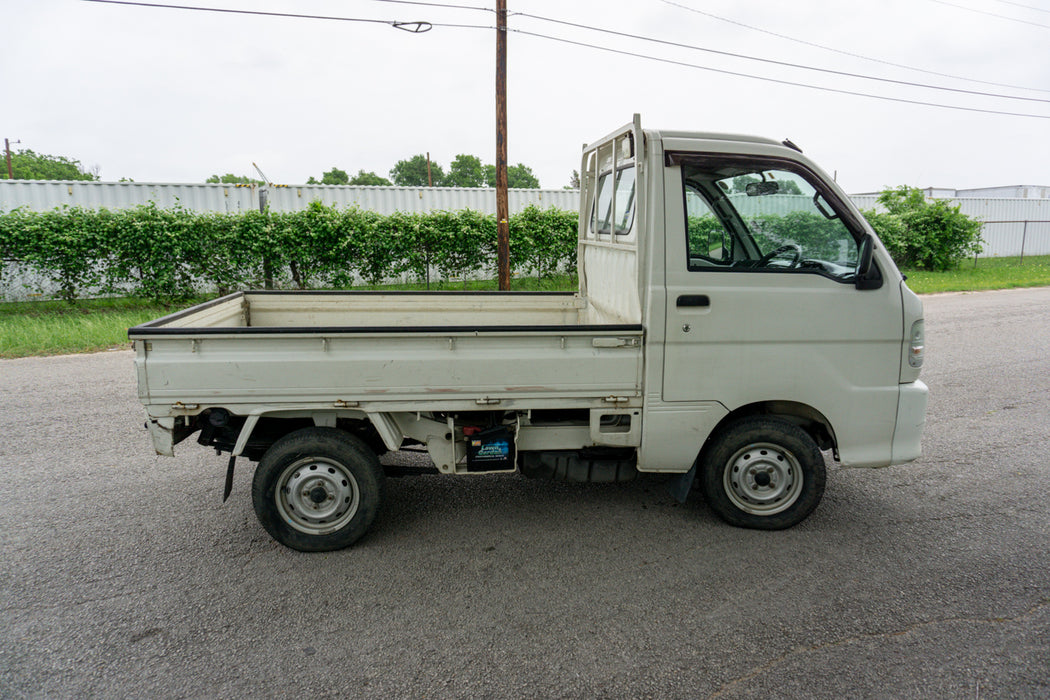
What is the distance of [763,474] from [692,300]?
1.19 meters

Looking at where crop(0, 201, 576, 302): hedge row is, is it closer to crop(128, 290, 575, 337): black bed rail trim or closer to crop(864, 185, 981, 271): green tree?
crop(128, 290, 575, 337): black bed rail trim

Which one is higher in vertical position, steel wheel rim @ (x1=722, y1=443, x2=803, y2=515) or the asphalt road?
steel wheel rim @ (x1=722, y1=443, x2=803, y2=515)

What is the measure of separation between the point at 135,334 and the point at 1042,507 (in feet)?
18.8

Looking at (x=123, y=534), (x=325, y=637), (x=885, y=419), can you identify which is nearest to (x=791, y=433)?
(x=885, y=419)

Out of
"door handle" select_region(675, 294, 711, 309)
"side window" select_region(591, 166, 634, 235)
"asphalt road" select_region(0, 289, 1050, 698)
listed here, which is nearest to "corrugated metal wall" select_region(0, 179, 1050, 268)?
"side window" select_region(591, 166, 634, 235)

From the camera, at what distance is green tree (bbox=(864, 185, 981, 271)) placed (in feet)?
71.1

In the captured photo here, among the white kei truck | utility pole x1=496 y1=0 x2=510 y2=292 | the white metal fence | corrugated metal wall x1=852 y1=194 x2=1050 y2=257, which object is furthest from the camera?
corrugated metal wall x1=852 y1=194 x2=1050 y2=257

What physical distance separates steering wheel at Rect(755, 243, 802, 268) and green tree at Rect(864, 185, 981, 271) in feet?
62.1

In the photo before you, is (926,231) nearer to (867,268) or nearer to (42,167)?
(867,268)

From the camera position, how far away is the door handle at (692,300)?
4270 millimetres

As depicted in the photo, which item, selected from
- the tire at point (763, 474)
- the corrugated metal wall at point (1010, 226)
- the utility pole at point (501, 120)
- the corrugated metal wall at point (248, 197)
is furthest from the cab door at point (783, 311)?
the corrugated metal wall at point (1010, 226)

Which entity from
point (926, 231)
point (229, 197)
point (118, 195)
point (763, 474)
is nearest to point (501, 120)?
point (229, 197)

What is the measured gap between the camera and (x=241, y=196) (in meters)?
17.5

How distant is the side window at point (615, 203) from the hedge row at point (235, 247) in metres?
10.3
